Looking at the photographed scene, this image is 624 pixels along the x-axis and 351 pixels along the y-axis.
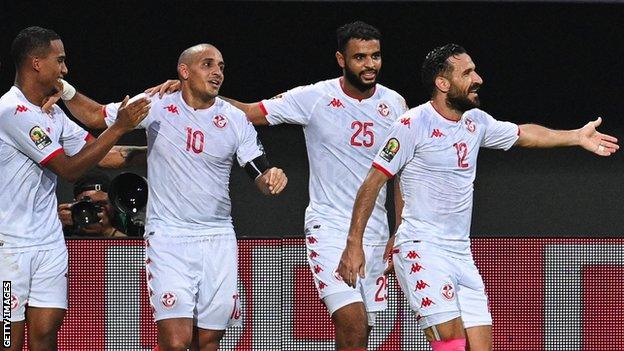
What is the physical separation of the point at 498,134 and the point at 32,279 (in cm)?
274

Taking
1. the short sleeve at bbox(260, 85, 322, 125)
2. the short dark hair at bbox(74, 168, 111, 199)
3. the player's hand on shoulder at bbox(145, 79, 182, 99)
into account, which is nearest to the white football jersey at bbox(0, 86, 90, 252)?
the player's hand on shoulder at bbox(145, 79, 182, 99)

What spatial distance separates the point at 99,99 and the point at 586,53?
4097 millimetres

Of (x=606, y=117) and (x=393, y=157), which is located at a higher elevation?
(x=606, y=117)

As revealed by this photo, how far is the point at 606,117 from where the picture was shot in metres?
11.5

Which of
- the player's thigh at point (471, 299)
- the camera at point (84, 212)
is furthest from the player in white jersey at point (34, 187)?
the camera at point (84, 212)

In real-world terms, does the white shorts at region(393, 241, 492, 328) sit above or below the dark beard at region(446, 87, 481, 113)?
below

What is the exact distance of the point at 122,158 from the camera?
805cm

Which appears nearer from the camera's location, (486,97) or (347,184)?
(347,184)

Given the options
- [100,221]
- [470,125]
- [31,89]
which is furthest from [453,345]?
[100,221]

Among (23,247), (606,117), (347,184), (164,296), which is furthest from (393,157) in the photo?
(606,117)

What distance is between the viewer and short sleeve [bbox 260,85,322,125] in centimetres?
823

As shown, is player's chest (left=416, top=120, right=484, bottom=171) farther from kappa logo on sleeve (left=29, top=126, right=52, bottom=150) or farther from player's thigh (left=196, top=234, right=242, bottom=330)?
kappa logo on sleeve (left=29, top=126, right=52, bottom=150)

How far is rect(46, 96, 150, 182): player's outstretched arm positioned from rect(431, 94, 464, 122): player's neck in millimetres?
1614

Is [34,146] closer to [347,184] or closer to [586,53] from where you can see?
[347,184]
